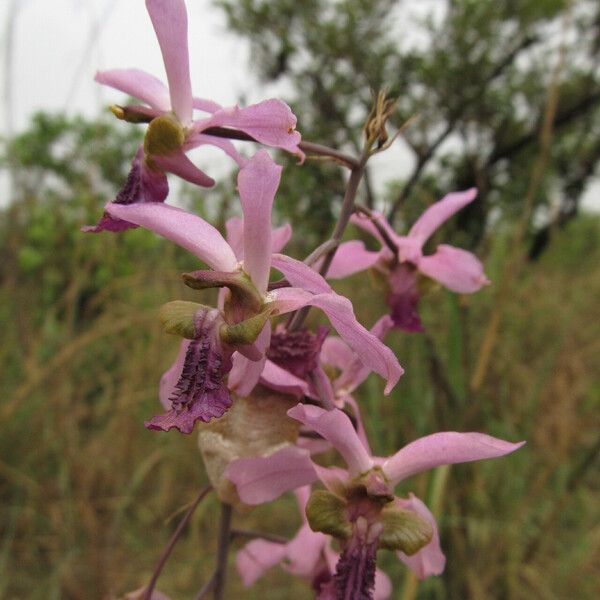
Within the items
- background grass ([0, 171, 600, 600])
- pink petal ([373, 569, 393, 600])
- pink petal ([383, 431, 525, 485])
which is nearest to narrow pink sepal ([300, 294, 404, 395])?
pink petal ([383, 431, 525, 485])

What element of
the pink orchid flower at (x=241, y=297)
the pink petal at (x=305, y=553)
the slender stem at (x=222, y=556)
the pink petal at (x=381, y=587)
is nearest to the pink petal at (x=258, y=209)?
the pink orchid flower at (x=241, y=297)

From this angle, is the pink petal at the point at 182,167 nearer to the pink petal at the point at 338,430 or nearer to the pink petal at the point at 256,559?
the pink petal at the point at 338,430

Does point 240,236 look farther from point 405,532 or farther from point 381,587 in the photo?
point 381,587

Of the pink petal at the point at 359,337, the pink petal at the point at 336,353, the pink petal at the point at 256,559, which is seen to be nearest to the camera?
the pink petal at the point at 359,337

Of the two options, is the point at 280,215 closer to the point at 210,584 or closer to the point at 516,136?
→ the point at 210,584

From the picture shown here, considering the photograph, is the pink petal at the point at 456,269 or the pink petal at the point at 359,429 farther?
the pink petal at the point at 456,269

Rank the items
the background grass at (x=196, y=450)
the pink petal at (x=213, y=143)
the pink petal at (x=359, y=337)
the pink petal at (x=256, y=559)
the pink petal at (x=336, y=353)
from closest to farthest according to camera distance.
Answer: the pink petal at (x=359, y=337)
the pink petal at (x=213, y=143)
the pink petal at (x=336, y=353)
the pink petal at (x=256, y=559)
the background grass at (x=196, y=450)

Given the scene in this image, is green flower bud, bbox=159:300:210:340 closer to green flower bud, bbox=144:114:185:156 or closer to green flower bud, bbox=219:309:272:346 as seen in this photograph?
green flower bud, bbox=219:309:272:346
